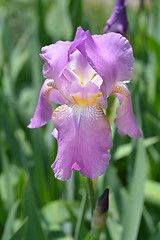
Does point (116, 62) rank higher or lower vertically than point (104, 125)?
higher

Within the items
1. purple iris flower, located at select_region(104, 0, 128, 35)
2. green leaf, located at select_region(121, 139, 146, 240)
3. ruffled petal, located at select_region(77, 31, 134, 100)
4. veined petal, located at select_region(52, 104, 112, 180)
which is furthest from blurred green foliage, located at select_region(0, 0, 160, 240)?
Answer: ruffled petal, located at select_region(77, 31, 134, 100)

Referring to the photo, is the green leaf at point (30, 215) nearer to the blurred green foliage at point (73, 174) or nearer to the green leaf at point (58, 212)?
the blurred green foliage at point (73, 174)

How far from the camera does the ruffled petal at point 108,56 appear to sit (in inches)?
28.4

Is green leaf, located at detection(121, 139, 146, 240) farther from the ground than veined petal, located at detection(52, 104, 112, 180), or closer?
closer

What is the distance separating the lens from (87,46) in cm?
72

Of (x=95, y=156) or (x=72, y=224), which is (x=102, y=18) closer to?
(x=72, y=224)

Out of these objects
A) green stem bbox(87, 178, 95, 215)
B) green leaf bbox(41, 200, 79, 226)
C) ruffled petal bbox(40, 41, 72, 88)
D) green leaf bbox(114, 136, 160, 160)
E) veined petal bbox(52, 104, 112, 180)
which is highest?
ruffled petal bbox(40, 41, 72, 88)

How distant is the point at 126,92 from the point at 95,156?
179mm

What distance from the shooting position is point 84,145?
2.28 feet

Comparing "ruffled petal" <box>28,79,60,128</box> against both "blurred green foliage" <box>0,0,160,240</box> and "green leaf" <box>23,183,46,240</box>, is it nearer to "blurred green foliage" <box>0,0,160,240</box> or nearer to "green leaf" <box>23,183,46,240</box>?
"blurred green foliage" <box>0,0,160,240</box>

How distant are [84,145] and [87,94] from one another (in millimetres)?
126

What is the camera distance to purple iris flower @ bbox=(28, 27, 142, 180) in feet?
2.30

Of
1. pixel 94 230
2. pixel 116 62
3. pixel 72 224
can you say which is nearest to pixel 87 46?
pixel 116 62

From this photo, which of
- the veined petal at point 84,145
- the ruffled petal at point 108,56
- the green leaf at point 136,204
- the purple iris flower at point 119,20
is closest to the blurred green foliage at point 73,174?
the green leaf at point 136,204
